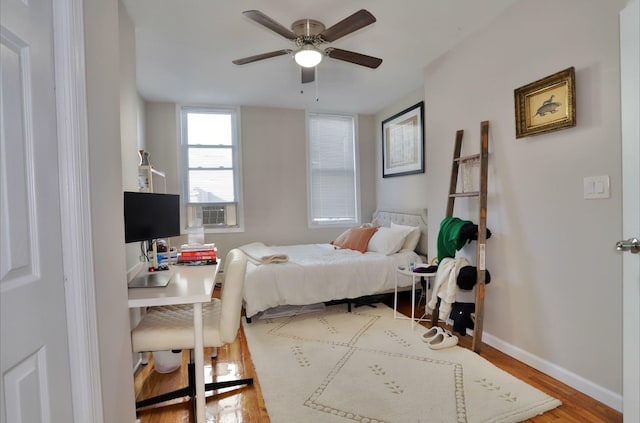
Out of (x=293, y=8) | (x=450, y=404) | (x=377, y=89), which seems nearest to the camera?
(x=450, y=404)

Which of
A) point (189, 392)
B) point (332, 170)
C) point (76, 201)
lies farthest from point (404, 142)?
point (76, 201)

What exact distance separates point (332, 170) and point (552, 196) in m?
3.42

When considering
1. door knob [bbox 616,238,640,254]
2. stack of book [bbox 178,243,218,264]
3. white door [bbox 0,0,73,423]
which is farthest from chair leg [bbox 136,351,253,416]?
door knob [bbox 616,238,640,254]

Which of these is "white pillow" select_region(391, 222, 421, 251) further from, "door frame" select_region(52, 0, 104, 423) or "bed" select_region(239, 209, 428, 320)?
"door frame" select_region(52, 0, 104, 423)

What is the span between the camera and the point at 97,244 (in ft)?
4.01

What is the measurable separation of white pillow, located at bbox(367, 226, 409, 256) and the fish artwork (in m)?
1.85

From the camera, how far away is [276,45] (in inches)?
114

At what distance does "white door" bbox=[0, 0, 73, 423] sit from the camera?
0.77 m

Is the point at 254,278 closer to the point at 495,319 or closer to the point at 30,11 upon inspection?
the point at 495,319

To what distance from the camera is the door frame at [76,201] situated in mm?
1024

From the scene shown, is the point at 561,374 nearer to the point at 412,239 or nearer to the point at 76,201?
the point at 412,239

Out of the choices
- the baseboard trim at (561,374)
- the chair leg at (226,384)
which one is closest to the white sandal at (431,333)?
the baseboard trim at (561,374)

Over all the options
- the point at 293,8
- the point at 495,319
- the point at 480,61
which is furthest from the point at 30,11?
the point at 495,319

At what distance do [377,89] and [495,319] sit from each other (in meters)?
2.90
